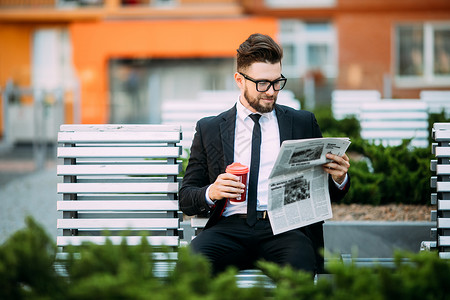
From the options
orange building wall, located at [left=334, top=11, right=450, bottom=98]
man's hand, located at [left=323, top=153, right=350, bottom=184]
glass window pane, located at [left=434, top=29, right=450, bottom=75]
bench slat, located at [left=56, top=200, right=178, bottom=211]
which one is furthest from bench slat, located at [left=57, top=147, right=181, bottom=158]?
glass window pane, located at [left=434, top=29, right=450, bottom=75]

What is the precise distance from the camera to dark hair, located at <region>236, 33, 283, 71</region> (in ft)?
11.5

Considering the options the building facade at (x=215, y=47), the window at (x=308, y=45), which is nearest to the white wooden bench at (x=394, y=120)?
the building facade at (x=215, y=47)

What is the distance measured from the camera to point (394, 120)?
26.5 feet

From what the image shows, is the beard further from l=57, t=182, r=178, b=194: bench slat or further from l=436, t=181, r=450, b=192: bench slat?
l=436, t=181, r=450, b=192: bench slat

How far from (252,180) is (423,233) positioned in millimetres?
1721

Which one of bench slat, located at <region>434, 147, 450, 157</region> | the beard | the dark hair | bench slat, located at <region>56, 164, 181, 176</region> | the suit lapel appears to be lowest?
bench slat, located at <region>56, 164, 181, 176</region>

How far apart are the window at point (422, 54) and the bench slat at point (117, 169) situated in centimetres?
1978

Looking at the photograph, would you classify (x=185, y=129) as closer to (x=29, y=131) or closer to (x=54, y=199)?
(x=54, y=199)

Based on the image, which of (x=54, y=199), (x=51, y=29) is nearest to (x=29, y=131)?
(x=51, y=29)

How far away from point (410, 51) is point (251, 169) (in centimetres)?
2013

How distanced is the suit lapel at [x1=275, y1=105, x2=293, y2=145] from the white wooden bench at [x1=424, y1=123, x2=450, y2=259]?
757 millimetres

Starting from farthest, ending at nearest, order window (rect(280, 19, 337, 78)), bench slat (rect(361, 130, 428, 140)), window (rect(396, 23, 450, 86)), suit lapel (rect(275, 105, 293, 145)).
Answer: window (rect(280, 19, 337, 78)), window (rect(396, 23, 450, 86)), bench slat (rect(361, 130, 428, 140)), suit lapel (rect(275, 105, 293, 145))

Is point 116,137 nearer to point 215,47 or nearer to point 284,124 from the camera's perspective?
point 284,124

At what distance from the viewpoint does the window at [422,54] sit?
878 inches
